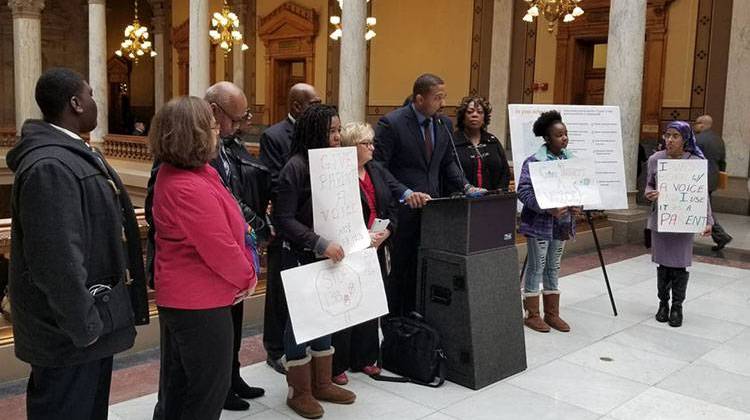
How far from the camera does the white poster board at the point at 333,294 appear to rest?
320cm

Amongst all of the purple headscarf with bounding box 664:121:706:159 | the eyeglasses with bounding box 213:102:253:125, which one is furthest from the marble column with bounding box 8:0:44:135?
the purple headscarf with bounding box 664:121:706:159

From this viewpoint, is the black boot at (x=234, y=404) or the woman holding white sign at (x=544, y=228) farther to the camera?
the woman holding white sign at (x=544, y=228)

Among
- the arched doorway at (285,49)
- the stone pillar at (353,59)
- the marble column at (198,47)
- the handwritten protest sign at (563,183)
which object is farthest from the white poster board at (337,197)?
the arched doorway at (285,49)

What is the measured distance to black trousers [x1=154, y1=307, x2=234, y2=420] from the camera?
2486 mm

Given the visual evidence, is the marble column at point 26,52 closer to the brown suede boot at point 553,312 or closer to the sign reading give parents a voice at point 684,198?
the brown suede boot at point 553,312

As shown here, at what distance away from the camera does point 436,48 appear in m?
16.2

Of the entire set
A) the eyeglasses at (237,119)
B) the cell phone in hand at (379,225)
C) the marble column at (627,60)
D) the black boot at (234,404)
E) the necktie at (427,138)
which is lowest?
the black boot at (234,404)

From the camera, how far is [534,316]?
5086 mm

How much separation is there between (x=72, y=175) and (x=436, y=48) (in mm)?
14711

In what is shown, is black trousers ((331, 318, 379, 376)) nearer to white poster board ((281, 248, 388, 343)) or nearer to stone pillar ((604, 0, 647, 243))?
white poster board ((281, 248, 388, 343))

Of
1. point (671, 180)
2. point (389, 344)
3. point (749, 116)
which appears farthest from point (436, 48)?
point (389, 344)

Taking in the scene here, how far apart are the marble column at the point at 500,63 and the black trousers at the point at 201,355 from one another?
1282 cm

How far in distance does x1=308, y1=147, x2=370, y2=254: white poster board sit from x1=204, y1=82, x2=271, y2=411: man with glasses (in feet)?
1.14

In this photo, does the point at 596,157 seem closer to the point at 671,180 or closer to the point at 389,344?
the point at 671,180
